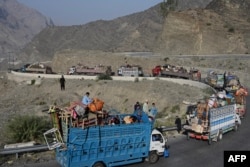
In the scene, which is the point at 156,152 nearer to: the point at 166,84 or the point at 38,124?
the point at 38,124

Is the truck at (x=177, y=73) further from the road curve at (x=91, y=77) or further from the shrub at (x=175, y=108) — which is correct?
the shrub at (x=175, y=108)

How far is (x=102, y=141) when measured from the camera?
17.7 metres

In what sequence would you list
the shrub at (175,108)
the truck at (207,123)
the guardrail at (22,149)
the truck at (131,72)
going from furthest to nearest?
the truck at (131,72), the shrub at (175,108), the truck at (207,123), the guardrail at (22,149)

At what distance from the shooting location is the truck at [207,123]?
2355 cm

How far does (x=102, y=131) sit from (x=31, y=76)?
55598 millimetres

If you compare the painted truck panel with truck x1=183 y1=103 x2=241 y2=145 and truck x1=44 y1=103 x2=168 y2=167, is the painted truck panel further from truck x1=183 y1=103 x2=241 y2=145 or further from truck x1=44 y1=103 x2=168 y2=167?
truck x1=183 y1=103 x2=241 y2=145

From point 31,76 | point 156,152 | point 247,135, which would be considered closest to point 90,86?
point 31,76

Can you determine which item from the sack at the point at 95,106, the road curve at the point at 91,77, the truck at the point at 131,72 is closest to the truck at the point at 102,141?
the sack at the point at 95,106

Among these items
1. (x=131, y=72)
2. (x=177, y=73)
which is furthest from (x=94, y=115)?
(x=131, y=72)

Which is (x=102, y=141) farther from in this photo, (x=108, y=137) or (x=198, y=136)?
(x=198, y=136)

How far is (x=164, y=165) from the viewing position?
19547 millimetres

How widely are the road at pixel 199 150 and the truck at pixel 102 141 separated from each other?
909mm

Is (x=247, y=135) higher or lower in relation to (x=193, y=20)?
lower

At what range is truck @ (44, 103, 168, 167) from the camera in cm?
1702
